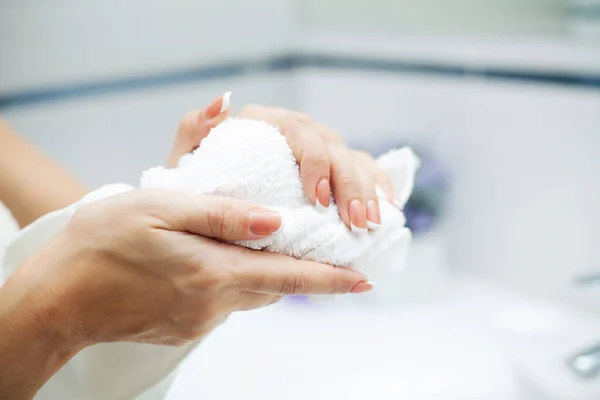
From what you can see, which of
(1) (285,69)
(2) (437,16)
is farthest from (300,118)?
(1) (285,69)

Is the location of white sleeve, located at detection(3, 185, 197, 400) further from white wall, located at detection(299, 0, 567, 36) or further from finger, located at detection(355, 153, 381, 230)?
white wall, located at detection(299, 0, 567, 36)

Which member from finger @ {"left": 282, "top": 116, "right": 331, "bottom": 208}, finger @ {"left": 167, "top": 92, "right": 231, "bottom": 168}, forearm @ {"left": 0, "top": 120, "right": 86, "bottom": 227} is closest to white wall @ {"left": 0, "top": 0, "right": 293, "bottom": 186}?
forearm @ {"left": 0, "top": 120, "right": 86, "bottom": 227}

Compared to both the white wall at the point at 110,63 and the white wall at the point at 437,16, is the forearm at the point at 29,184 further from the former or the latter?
the white wall at the point at 437,16

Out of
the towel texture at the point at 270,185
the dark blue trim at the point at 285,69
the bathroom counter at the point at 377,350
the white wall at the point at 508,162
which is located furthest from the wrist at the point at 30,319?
the white wall at the point at 508,162

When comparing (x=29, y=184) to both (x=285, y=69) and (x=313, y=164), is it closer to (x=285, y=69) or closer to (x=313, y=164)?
(x=313, y=164)

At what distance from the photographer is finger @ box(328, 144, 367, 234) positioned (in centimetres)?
50

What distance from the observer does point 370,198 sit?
0.53m

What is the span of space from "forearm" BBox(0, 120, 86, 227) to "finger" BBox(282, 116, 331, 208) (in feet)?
0.94

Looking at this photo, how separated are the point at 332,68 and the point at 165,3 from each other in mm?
356

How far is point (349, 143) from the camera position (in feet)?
3.81

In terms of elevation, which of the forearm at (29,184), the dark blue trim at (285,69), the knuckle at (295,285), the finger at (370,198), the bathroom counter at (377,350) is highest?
the dark blue trim at (285,69)

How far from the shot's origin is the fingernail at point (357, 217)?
50cm

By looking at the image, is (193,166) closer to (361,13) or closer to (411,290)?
(411,290)

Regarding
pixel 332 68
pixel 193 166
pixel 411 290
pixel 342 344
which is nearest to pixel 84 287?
pixel 193 166
